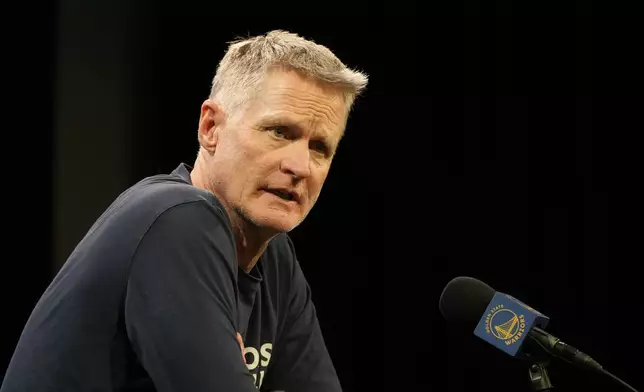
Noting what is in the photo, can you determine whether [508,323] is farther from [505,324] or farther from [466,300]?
[466,300]

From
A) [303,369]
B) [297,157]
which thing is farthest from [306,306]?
[297,157]

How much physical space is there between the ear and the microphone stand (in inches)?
25.5

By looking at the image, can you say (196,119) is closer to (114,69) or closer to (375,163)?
(114,69)

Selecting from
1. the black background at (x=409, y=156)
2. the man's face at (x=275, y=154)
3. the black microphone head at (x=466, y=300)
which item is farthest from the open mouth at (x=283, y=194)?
the black background at (x=409, y=156)

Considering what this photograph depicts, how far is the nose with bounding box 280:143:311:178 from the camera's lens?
134 cm

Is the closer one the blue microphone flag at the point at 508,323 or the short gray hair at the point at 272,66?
Result: the blue microphone flag at the point at 508,323

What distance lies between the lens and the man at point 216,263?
106 cm

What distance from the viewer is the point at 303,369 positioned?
1618 mm

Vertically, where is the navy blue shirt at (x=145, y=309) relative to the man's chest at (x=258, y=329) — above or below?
above

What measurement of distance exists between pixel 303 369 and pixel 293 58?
24.9 inches

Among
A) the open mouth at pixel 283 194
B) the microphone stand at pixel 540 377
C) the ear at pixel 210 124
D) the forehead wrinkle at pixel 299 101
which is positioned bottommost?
the microphone stand at pixel 540 377

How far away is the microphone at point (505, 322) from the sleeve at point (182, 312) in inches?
15.2

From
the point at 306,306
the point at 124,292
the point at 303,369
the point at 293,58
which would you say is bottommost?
the point at 303,369

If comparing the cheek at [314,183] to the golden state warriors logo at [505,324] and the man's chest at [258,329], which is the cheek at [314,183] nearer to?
the man's chest at [258,329]
